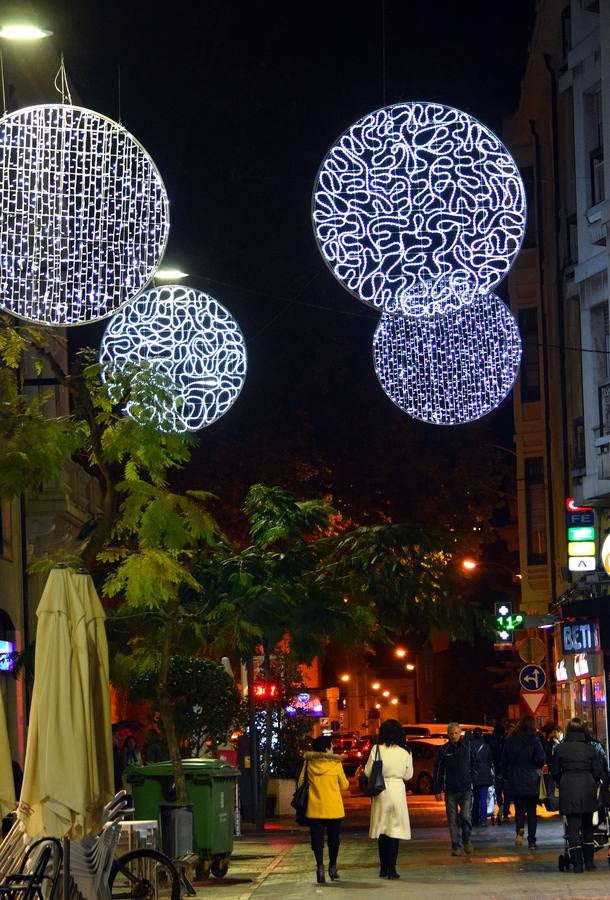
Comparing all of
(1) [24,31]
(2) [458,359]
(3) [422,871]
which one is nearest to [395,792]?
(3) [422,871]

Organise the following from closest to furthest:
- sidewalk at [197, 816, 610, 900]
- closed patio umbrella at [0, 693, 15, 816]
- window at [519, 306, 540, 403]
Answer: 1. closed patio umbrella at [0, 693, 15, 816]
2. sidewalk at [197, 816, 610, 900]
3. window at [519, 306, 540, 403]

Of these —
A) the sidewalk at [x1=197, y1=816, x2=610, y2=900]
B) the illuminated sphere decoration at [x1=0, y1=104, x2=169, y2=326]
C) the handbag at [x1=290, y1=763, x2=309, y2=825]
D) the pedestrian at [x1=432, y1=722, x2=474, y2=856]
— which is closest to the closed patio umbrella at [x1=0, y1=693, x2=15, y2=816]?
the illuminated sphere decoration at [x1=0, y1=104, x2=169, y2=326]

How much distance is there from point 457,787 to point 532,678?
458 inches

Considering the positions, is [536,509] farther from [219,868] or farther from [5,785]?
[5,785]

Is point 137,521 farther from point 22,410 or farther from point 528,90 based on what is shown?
point 528,90

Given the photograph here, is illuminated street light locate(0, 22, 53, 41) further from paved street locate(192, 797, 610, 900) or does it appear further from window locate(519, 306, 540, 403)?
window locate(519, 306, 540, 403)

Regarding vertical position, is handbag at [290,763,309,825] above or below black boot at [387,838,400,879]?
above

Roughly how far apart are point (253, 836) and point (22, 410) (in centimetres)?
1512

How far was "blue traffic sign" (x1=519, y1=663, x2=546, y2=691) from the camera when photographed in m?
34.3

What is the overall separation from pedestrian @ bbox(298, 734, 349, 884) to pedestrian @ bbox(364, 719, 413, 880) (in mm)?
426

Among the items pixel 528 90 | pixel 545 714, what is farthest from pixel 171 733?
pixel 545 714

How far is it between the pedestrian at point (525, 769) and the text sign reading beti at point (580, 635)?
564 cm

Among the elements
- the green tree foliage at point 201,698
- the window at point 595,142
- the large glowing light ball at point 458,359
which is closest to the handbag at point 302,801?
the large glowing light ball at point 458,359

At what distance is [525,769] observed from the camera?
23500 mm
